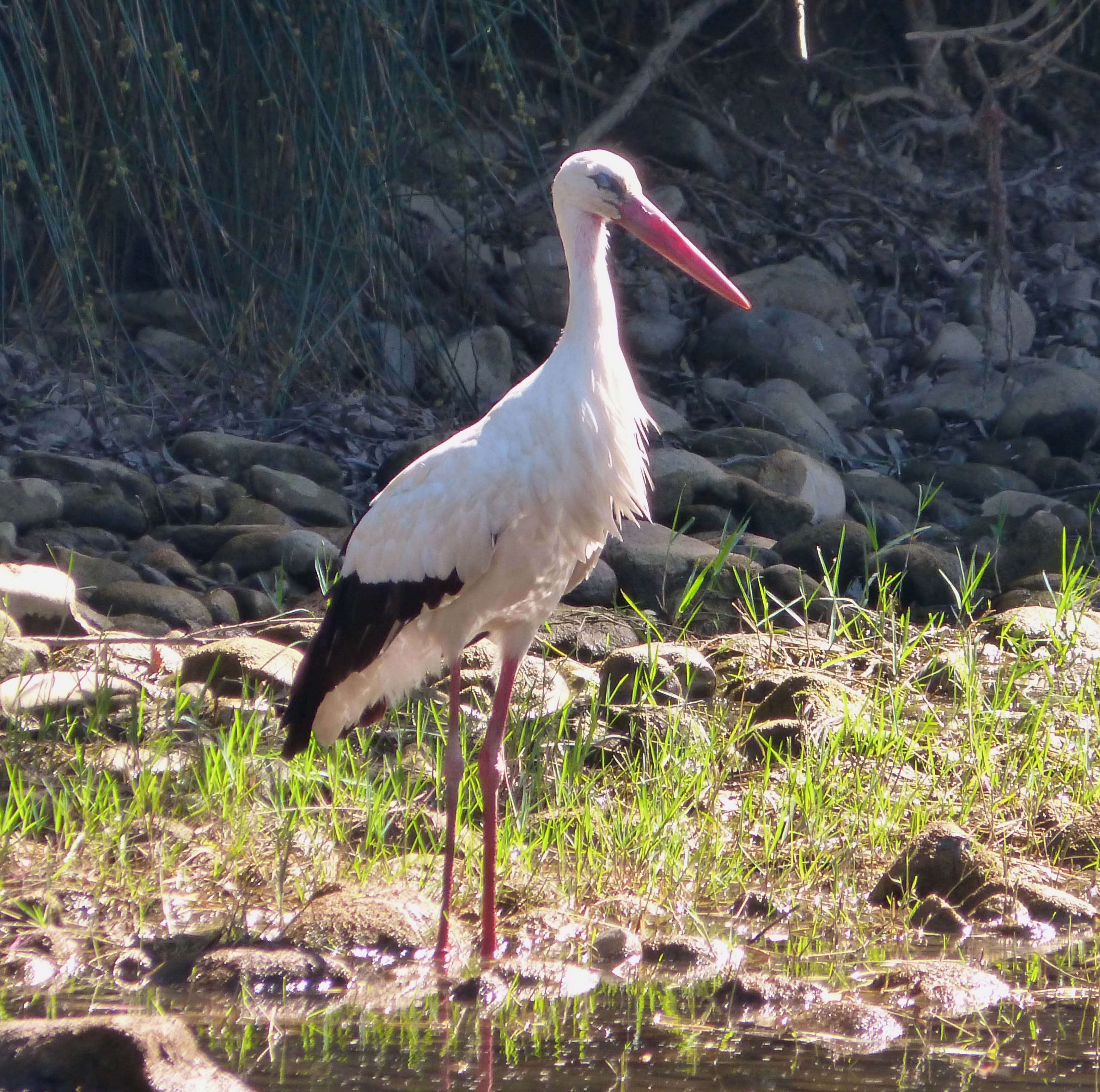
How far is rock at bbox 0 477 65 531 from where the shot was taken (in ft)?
20.6

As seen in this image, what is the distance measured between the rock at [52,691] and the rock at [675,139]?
19.7 ft

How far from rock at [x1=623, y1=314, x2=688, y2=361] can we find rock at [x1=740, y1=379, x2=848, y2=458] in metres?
0.68

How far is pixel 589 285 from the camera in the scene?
4059 millimetres

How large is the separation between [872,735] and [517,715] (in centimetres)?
103

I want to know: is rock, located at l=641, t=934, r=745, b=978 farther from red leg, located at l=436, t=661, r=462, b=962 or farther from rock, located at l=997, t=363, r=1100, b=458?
rock, located at l=997, t=363, r=1100, b=458

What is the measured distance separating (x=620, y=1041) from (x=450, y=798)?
1.02 metres

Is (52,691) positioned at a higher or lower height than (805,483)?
lower

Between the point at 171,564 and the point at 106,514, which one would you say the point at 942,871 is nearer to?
the point at 171,564

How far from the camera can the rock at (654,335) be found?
9.02 meters

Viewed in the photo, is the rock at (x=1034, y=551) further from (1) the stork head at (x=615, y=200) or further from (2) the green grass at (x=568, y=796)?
(1) the stork head at (x=615, y=200)

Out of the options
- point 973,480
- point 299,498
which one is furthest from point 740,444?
point 299,498


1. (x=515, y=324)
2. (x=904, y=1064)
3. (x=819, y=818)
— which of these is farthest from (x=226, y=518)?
(x=904, y=1064)

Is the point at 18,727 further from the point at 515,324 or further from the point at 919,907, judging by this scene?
the point at 515,324

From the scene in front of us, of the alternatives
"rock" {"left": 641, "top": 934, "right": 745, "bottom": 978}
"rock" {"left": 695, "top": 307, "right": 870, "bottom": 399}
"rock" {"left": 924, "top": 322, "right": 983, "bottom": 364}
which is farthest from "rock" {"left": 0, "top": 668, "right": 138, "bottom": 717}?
"rock" {"left": 924, "top": 322, "right": 983, "bottom": 364}
